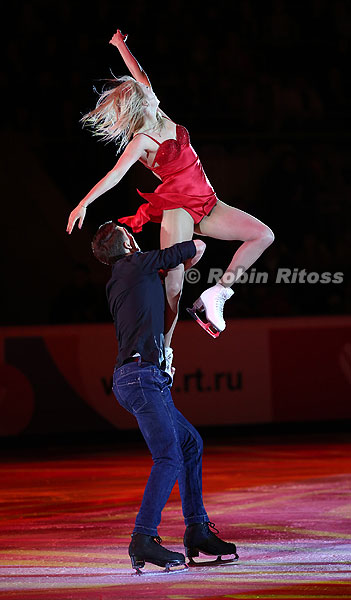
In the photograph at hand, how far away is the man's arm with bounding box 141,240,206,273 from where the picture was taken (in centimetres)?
405

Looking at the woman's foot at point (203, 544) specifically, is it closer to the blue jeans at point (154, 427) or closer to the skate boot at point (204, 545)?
the skate boot at point (204, 545)

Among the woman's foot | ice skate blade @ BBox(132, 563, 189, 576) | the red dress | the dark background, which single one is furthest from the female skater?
the dark background

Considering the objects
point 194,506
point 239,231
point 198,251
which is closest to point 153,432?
point 194,506

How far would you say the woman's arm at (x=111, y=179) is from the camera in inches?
160

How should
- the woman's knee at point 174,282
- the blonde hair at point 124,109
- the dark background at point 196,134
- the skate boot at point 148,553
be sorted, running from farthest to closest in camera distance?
1. the dark background at point 196,134
2. the woman's knee at point 174,282
3. the blonde hair at point 124,109
4. the skate boot at point 148,553

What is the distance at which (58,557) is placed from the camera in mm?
4480

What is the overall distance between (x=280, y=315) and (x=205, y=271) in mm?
1034

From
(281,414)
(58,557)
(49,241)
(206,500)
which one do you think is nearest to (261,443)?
(281,414)

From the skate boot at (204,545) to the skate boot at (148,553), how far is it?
253 millimetres

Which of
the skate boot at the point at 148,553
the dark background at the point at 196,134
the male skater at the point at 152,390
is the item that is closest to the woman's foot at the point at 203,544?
the male skater at the point at 152,390

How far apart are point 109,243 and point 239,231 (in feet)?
2.40

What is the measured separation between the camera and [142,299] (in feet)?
13.5

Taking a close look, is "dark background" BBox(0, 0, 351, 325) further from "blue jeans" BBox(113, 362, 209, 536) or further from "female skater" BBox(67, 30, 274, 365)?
"blue jeans" BBox(113, 362, 209, 536)

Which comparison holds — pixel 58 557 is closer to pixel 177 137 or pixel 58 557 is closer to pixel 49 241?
pixel 177 137
